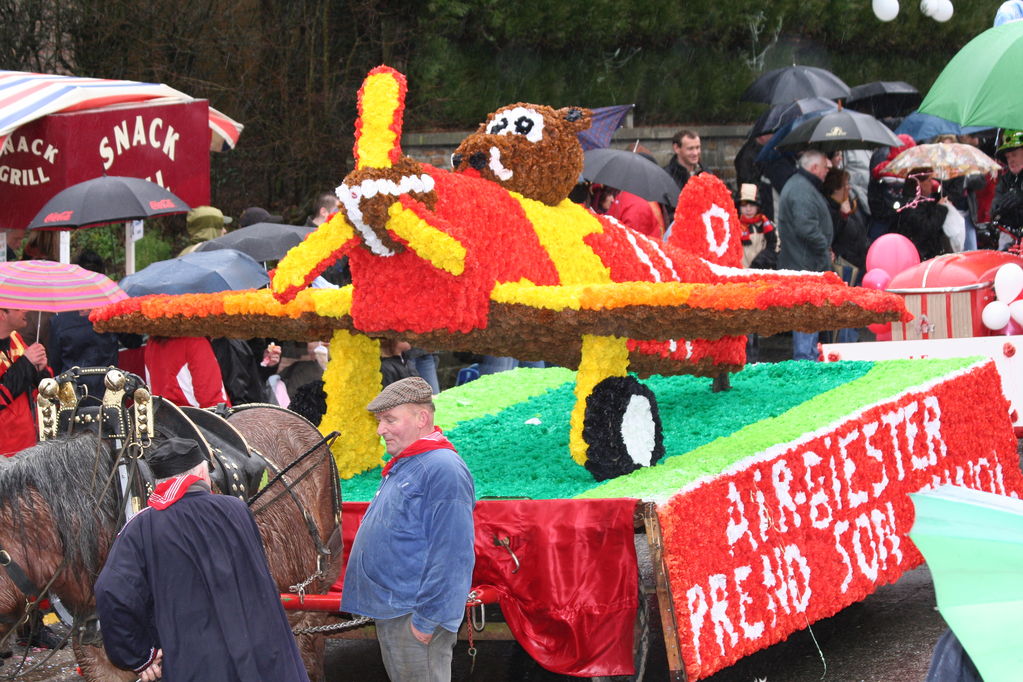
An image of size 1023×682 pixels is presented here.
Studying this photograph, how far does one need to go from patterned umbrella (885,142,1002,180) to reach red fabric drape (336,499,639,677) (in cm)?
739

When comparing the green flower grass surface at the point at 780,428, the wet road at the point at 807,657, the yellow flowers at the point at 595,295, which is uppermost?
the yellow flowers at the point at 595,295

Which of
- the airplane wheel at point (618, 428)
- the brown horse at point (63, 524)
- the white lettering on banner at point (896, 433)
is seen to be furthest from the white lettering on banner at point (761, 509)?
the brown horse at point (63, 524)

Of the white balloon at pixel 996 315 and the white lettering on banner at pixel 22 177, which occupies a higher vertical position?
the white lettering on banner at pixel 22 177

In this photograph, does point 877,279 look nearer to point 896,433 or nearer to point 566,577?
point 896,433

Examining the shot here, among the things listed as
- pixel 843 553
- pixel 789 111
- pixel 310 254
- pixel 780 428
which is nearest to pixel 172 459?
pixel 310 254

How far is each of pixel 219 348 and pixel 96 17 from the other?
228 inches

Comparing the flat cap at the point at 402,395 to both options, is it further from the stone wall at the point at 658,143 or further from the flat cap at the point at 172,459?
the stone wall at the point at 658,143

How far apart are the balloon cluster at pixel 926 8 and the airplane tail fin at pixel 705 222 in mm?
9336

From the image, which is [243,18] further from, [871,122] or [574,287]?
[574,287]

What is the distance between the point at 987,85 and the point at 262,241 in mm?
4636

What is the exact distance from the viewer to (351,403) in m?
7.06

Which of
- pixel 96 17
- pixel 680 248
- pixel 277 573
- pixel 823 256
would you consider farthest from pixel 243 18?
pixel 277 573

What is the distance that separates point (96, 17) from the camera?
13.2 m

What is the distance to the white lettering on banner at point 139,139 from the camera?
9.80 m
